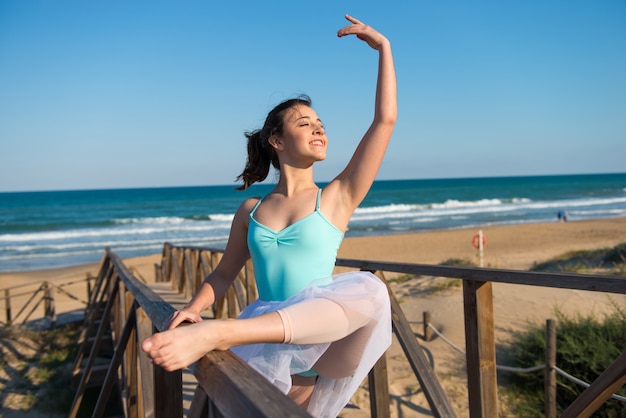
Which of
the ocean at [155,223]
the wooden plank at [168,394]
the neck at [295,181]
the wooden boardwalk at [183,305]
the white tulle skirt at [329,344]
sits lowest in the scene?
the ocean at [155,223]

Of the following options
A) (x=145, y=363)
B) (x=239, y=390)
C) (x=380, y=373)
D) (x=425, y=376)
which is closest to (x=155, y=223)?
(x=380, y=373)

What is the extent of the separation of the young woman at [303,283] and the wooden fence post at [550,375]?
2.74 metres

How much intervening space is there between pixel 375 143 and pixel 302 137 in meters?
0.27

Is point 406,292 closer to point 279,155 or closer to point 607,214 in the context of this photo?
point 279,155

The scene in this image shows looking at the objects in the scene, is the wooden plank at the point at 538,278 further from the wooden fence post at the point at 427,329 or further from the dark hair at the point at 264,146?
the wooden fence post at the point at 427,329

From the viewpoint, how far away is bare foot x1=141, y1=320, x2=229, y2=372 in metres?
1.19

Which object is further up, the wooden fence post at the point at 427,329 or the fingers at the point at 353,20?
the fingers at the point at 353,20

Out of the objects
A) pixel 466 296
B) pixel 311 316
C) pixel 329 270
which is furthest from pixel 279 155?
pixel 466 296

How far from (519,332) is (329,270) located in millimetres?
4608

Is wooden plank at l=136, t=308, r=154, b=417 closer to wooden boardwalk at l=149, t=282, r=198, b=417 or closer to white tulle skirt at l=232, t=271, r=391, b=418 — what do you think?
wooden boardwalk at l=149, t=282, r=198, b=417

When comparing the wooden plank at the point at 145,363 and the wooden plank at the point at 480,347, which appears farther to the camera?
the wooden plank at the point at 145,363

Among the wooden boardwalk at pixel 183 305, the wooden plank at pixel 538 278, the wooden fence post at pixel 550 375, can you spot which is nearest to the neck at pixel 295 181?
the wooden plank at pixel 538 278

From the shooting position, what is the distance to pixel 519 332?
5.63 m

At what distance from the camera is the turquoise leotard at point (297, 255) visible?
1.65 meters
